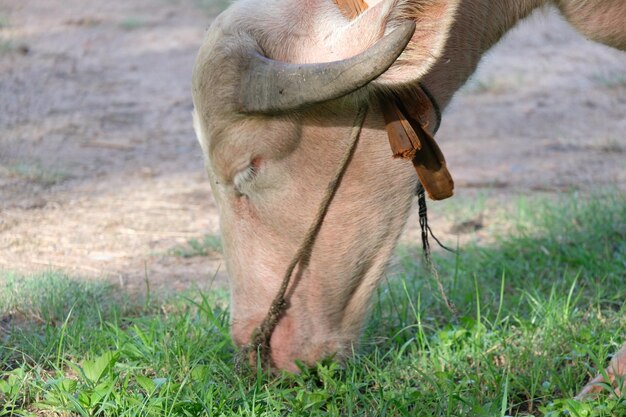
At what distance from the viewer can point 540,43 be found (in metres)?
10.4

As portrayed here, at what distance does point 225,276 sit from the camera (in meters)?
4.60

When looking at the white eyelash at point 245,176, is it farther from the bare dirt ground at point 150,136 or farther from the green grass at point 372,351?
the bare dirt ground at point 150,136

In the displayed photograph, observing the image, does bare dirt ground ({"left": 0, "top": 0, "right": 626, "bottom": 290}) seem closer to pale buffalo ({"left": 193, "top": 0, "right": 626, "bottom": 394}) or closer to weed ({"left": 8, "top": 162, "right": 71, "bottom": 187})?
weed ({"left": 8, "top": 162, "right": 71, "bottom": 187})

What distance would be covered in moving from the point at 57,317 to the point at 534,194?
3.32 meters

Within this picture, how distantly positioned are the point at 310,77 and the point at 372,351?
1257mm

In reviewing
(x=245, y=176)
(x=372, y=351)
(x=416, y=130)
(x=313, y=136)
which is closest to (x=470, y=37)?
(x=416, y=130)

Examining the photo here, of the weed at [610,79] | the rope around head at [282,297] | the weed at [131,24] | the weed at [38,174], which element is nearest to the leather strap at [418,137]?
the rope around head at [282,297]

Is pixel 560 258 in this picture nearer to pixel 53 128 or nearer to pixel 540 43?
pixel 53 128

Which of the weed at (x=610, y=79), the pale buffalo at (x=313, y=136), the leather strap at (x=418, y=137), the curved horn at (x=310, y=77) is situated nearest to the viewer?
the curved horn at (x=310, y=77)

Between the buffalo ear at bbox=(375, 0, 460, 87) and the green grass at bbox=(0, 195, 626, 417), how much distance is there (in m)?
1.07

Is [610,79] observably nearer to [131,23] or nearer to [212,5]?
[212,5]

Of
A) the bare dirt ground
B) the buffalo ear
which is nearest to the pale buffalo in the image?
the buffalo ear

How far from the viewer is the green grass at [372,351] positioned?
9.94 feet

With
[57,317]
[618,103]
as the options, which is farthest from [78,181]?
[618,103]
